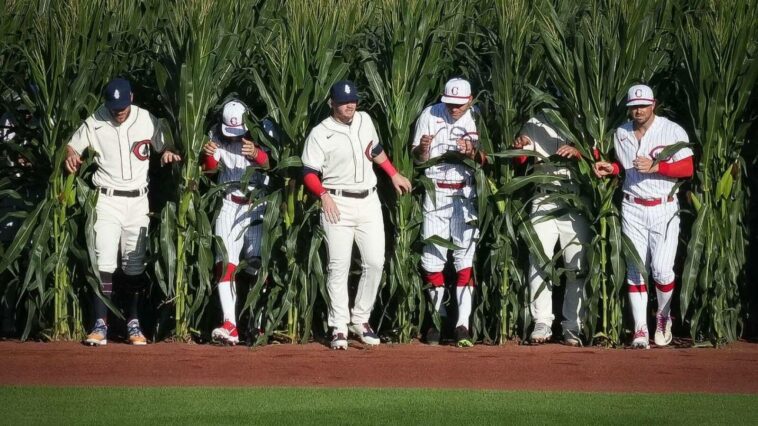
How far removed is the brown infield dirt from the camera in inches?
443

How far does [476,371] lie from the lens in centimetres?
1166

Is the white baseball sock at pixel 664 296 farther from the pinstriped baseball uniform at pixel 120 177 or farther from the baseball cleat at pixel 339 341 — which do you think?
the pinstriped baseball uniform at pixel 120 177

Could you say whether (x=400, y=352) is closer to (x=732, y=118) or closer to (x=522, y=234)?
(x=522, y=234)

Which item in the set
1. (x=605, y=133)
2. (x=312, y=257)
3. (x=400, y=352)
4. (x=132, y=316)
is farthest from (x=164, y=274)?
(x=605, y=133)

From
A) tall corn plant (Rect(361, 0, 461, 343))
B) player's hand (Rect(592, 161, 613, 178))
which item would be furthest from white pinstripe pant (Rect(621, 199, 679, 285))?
tall corn plant (Rect(361, 0, 461, 343))

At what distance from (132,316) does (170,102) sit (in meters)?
2.13

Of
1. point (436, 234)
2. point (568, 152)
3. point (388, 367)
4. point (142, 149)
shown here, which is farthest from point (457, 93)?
point (142, 149)

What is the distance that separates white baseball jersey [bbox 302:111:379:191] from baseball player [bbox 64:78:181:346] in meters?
1.39

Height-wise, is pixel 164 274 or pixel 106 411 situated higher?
pixel 164 274

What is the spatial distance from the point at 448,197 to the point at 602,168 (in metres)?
1.52

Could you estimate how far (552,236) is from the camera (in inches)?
499

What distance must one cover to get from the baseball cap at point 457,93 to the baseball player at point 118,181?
2672 mm

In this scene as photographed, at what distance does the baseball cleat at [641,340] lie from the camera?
12.3 meters

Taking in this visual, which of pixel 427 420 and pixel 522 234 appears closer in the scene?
pixel 427 420
